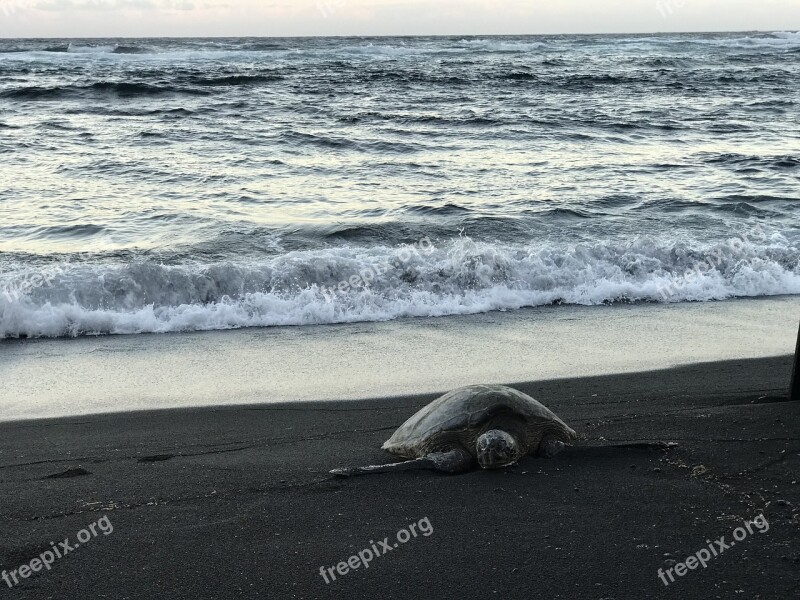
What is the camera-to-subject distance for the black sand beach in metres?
2.99

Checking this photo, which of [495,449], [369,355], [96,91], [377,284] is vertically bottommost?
[369,355]

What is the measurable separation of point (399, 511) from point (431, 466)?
0.46 m

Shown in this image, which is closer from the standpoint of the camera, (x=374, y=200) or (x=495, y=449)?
(x=495, y=449)

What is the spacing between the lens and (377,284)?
887 centimetres

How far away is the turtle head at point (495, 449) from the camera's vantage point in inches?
152

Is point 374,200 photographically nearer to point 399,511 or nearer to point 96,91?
point 399,511

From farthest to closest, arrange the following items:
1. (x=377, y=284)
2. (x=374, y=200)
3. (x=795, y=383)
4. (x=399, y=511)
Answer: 1. (x=374, y=200)
2. (x=377, y=284)
3. (x=795, y=383)
4. (x=399, y=511)

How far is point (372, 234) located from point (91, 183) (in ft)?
19.0

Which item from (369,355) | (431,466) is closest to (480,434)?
(431,466)

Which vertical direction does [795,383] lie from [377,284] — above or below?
above

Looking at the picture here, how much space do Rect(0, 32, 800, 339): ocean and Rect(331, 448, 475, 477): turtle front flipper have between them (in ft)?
13.8

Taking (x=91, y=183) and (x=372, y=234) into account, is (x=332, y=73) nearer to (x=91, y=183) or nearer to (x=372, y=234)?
(x=91, y=183)

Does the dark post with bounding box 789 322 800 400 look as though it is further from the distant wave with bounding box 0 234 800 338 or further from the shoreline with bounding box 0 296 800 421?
the distant wave with bounding box 0 234 800 338

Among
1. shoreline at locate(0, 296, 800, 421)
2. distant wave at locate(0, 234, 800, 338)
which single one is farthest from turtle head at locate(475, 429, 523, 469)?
distant wave at locate(0, 234, 800, 338)
